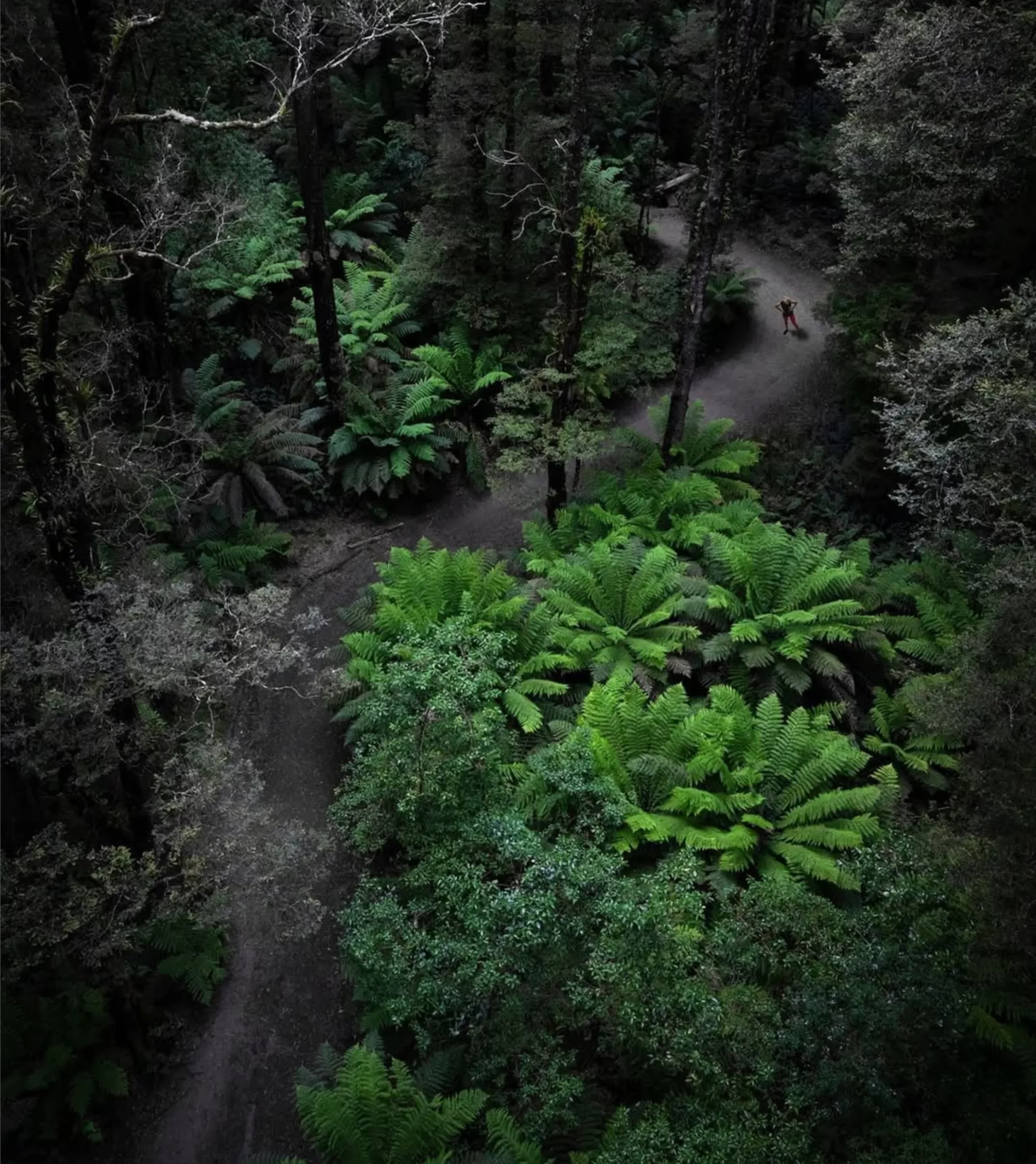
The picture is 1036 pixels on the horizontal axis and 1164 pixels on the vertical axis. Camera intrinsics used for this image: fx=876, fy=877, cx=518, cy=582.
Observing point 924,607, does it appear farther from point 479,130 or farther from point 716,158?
point 479,130

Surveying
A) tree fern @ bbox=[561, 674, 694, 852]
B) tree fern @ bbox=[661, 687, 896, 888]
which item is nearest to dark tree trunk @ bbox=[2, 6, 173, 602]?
tree fern @ bbox=[561, 674, 694, 852]

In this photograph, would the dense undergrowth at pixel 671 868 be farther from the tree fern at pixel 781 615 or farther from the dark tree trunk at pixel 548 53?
the dark tree trunk at pixel 548 53

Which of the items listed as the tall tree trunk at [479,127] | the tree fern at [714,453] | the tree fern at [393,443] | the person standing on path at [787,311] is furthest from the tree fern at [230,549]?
the person standing on path at [787,311]

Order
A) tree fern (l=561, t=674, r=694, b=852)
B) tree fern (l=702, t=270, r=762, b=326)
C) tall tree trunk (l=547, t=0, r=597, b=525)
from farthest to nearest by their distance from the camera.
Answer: tree fern (l=702, t=270, r=762, b=326) → tall tree trunk (l=547, t=0, r=597, b=525) → tree fern (l=561, t=674, r=694, b=852)

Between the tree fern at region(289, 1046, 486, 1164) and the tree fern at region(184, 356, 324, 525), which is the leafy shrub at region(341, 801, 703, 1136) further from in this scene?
the tree fern at region(184, 356, 324, 525)

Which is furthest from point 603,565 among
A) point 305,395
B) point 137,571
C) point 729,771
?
point 305,395

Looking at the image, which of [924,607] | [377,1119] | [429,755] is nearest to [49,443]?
[429,755]

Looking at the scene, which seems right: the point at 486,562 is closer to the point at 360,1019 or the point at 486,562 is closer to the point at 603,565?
the point at 603,565
